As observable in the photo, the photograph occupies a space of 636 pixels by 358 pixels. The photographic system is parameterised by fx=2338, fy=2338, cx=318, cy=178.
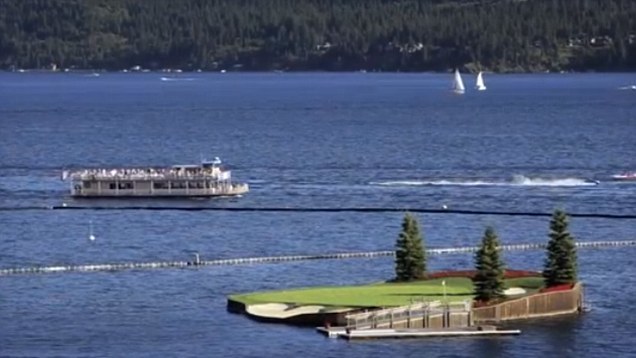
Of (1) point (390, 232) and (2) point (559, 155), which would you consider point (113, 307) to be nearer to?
(1) point (390, 232)

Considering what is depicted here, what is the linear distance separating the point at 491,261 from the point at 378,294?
16.3 ft

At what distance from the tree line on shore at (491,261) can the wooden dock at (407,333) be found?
3.20 metres

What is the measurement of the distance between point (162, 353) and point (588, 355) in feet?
46.5

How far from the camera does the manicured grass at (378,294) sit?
8400 centimetres

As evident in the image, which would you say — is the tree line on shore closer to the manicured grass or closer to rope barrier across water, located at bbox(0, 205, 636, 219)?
the manicured grass

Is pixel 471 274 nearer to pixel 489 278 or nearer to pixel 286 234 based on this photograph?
pixel 489 278

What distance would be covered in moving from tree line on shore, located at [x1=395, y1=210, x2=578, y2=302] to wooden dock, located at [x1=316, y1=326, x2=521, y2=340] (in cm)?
320

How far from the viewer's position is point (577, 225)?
115 meters

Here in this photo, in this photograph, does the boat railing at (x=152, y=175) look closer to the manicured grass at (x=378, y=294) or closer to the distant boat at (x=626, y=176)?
Result: the distant boat at (x=626, y=176)

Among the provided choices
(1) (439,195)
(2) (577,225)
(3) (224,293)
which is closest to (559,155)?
(1) (439,195)

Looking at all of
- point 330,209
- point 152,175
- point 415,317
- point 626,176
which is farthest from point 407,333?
point 626,176

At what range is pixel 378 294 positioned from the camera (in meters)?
85.9

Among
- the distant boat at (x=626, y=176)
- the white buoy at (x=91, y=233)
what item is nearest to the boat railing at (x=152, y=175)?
the white buoy at (x=91, y=233)

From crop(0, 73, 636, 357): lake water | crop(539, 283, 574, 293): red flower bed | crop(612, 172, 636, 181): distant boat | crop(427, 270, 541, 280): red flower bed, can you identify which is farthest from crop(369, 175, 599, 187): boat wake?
crop(539, 283, 574, 293): red flower bed
